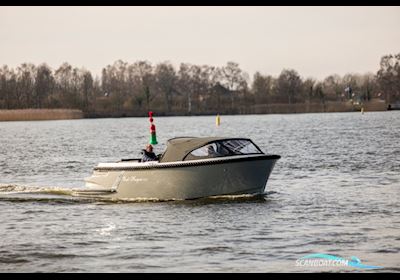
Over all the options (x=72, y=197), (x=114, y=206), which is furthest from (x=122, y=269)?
(x=72, y=197)

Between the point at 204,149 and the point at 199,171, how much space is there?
30.2 inches

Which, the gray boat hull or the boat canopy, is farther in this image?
the boat canopy

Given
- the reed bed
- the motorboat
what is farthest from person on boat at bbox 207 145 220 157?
the reed bed

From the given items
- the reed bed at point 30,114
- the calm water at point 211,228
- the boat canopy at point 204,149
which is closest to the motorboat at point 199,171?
the boat canopy at point 204,149

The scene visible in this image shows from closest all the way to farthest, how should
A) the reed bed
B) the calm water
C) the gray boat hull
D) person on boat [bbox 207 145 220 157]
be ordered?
the calm water < the gray boat hull < person on boat [bbox 207 145 220 157] < the reed bed

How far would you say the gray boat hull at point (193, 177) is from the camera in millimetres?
26031

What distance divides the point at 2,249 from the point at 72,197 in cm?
935

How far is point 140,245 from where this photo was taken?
20312 millimetres

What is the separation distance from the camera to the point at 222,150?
1041 inches

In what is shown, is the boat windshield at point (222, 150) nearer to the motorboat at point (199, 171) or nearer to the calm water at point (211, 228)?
the motorboat at point (199, 171)

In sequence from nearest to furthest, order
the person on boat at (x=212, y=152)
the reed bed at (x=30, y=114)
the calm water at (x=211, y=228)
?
the calm water at (x=211, y=228) → the person on boat at (x=212, y=152) → the reed bed at (x=30, y=114)

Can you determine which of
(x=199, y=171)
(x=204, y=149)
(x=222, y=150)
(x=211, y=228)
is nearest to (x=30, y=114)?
(x=204, y=149)

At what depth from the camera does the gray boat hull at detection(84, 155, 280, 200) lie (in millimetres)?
26031

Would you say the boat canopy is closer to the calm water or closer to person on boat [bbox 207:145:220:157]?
person on boat [bbox 207:145:220:157]
